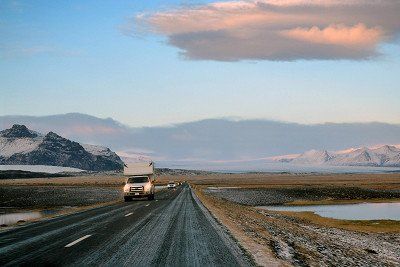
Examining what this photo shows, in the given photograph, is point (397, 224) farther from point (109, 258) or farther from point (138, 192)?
point (109, 258)

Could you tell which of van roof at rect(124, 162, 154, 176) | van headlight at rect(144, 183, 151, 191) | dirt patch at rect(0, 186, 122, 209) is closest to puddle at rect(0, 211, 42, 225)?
dirt patch at rect(0, 186, 122, 209)

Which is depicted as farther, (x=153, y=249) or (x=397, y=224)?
(x=397, y=224)

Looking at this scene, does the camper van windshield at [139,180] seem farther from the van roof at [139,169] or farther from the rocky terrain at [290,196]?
the rocky terrain at [290,196]

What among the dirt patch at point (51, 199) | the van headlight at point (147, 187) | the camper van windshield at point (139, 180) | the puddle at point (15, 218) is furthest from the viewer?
the dirt patch at point (51, 199)

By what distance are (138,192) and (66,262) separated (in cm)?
3675

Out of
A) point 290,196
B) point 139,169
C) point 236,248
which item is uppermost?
point 139,169

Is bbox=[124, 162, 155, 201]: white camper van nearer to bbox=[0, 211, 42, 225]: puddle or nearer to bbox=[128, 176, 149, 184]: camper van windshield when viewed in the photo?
bbox=[128, 176, 149, 184]: camper van windshield

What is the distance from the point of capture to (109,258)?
41.7ft

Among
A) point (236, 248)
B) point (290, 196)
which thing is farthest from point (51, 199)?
point (236, 248)

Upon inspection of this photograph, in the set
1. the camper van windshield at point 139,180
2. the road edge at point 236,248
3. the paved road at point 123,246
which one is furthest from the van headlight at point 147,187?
the road edge at point 236,248

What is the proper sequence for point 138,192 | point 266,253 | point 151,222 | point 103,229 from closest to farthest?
1. point 266,253
2. point 103,229
3. point 151,222
4. point 138,192

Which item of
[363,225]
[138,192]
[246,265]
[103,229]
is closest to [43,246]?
[103,229]

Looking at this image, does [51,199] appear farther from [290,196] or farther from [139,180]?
[290,196]

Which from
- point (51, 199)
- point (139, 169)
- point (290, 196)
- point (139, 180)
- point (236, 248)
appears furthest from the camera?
point (290, 196)
